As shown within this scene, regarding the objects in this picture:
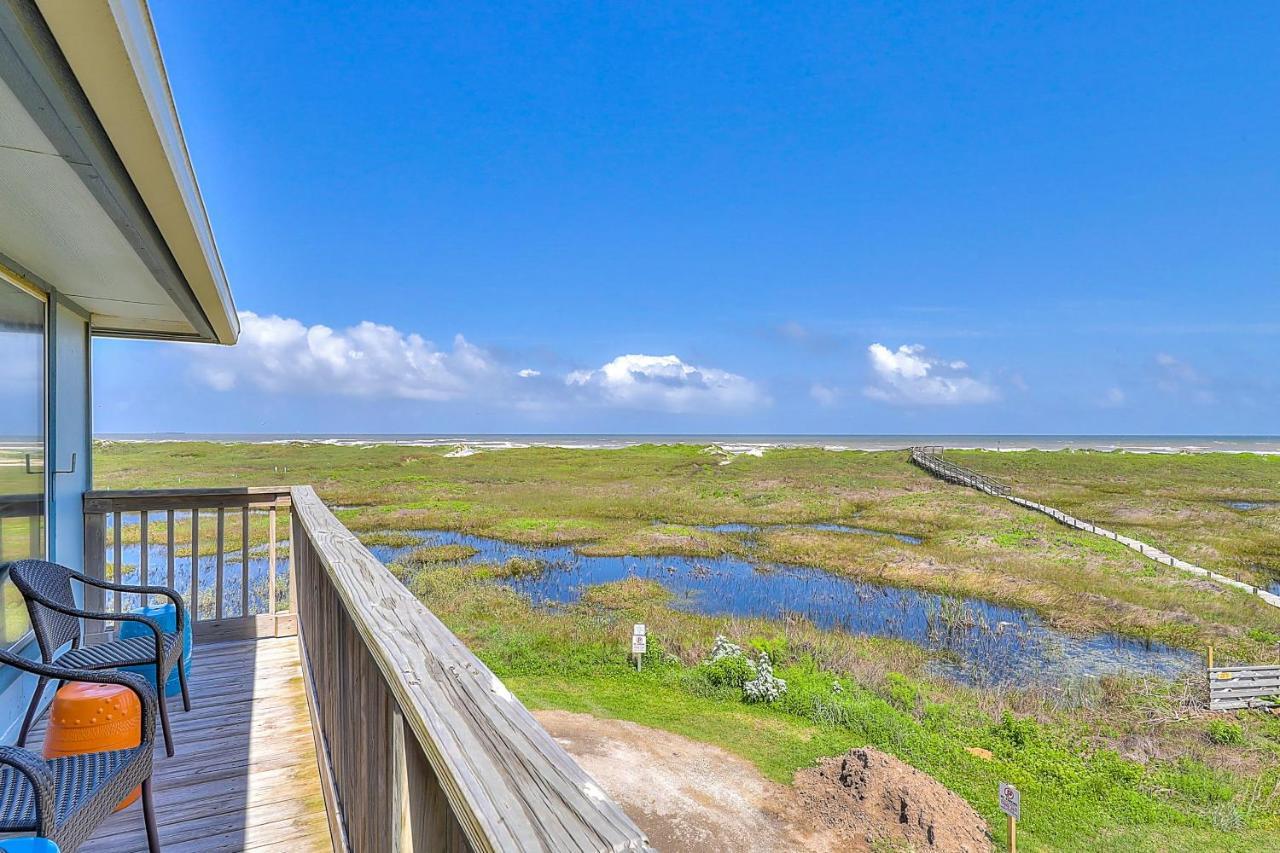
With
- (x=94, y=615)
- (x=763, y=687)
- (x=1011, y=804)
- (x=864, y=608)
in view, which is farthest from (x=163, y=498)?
(x=864, y=608)

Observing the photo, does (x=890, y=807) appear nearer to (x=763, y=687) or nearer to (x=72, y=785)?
(x=763, y=687)

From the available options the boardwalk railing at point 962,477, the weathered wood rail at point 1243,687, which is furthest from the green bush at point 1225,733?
the boardwalk railing at point 962,477

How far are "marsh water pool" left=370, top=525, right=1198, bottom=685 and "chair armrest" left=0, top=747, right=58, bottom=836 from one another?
1127 centimetres

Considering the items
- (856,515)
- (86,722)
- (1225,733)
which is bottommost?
(1225,733)

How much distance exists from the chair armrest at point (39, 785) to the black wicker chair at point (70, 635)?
4.12 feet

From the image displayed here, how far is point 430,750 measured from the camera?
79 cm

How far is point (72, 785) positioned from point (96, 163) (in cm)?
174

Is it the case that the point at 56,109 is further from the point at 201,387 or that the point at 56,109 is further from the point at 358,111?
the point at 201,387

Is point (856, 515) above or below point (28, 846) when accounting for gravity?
below

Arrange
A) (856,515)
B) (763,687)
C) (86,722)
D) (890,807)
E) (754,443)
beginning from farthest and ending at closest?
(754,443) → (856,515) → (763,687) → (890,807) → (86,722)

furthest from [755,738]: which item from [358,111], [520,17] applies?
[358,111]

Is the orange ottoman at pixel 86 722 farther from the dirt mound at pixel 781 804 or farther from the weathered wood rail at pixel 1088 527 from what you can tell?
the weathered wood rail at pixel 1088 527

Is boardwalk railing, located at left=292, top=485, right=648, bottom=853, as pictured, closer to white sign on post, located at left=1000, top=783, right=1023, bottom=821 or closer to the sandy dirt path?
the sandy dirt path

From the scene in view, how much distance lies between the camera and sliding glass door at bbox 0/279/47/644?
9.17 ft
